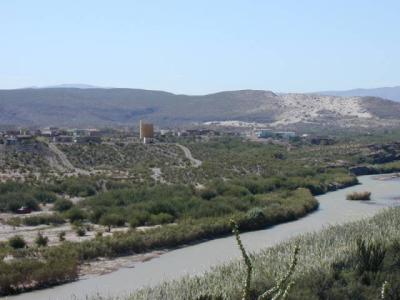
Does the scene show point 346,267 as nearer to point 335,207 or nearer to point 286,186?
point 335,207

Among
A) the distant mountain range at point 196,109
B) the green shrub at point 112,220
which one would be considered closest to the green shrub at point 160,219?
the green shrub at point 112,220

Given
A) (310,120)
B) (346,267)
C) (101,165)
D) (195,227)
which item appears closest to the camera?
(346,267)

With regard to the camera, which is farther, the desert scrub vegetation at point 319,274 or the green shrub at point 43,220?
the green shrub at point 43,220

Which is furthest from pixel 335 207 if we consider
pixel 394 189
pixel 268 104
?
pixel 268 104

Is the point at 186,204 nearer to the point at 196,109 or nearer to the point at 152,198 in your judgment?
the point at 152,198

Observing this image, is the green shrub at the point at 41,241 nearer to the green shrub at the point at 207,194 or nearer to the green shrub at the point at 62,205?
the green shrub at the point at 62,205

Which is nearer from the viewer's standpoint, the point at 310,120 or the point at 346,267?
the point at 346,267
